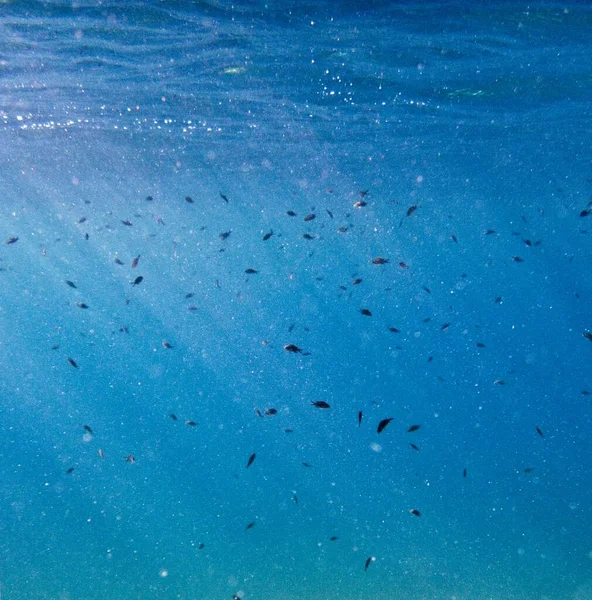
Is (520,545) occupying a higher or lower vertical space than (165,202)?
lower

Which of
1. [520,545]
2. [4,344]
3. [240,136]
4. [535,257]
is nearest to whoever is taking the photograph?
[240,136]

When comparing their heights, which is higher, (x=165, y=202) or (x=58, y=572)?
(x=165, y=202)

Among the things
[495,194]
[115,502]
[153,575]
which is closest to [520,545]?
[153,575]

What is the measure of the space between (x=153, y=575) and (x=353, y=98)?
67.5 ft

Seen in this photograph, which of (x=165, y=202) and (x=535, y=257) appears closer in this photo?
(x=165, y=202)

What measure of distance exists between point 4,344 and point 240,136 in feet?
324

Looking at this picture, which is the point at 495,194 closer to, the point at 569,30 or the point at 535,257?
the point at 569,30

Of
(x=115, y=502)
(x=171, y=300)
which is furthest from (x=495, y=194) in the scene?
(x=171, y=300)

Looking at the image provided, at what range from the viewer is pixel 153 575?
75.4ft

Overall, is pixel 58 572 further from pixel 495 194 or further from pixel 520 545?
pixel 495 194

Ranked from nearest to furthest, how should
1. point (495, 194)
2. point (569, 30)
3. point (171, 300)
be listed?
point (569, 30) → point (495, 194) → point (171, 300)

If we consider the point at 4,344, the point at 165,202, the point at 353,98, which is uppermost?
the point at 353,98

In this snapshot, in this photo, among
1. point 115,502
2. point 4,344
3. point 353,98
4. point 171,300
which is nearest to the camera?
point 353,98

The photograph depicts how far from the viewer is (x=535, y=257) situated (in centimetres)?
7238
